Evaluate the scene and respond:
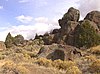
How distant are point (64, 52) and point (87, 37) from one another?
2495cm

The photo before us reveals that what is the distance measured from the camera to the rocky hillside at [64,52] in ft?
61.8

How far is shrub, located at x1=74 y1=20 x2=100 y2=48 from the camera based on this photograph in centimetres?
5384

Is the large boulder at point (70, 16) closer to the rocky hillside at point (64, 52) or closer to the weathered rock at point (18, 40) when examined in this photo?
the rocky hillside at point (64, 52)

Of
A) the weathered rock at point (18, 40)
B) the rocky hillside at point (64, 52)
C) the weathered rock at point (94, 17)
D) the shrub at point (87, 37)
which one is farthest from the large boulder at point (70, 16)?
the weathered rock at point (18, 40)

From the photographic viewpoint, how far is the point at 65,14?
76.7m

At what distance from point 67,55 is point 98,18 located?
138ft

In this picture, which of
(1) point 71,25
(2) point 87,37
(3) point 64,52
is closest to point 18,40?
(1) point 71,25

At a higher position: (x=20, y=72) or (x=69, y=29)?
(x=69, y=29)

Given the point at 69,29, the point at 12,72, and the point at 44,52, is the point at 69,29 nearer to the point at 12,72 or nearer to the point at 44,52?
the point at 44,52

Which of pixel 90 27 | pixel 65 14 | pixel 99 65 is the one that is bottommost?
pixel 99 65

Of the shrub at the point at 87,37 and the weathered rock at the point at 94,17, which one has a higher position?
the weathered rock at the point at 94,17

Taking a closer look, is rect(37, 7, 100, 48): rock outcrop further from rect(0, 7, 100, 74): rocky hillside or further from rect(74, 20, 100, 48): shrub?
rect(74, 20, 100, 48): shrub

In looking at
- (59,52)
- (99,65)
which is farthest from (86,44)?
(99,65)

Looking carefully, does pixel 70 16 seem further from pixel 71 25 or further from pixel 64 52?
pixel 64 52
